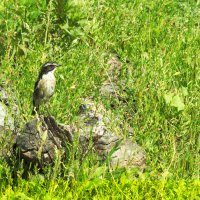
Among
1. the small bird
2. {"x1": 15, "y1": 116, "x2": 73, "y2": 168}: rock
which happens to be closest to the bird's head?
the small bird

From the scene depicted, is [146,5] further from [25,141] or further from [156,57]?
[25,141]

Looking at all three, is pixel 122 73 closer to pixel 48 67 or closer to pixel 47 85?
pixel 48 67

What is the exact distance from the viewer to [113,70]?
33.4ft

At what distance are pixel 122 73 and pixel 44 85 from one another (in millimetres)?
1634

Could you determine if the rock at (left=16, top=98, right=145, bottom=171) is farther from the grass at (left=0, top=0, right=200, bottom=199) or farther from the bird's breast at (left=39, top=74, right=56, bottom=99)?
the bird's breast at (left=39, top=74, right=56, bottom=99)

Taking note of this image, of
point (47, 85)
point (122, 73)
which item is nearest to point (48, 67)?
point (47, 85)

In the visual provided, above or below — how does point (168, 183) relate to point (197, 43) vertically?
below

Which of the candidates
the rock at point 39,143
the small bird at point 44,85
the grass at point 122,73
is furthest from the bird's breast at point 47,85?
the rock at point 39,143

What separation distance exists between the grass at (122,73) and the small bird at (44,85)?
160mm

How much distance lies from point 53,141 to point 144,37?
14.1 ft

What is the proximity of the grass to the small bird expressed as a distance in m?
0.16

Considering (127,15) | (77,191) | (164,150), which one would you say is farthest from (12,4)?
(77,191)

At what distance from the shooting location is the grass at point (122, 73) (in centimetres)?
652

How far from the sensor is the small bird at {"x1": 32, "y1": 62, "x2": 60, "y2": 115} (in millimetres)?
8680
